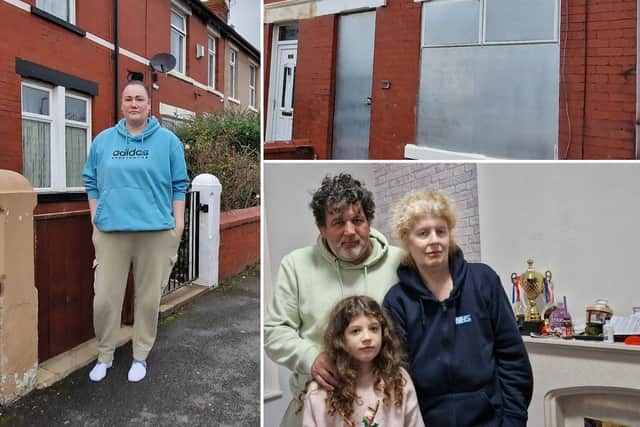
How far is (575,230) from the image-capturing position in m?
1.68

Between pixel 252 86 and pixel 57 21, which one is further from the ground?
pixel 57 21

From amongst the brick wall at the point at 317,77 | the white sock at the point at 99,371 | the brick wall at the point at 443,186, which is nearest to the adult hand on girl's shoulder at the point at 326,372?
the brick wall at the point at 443,186

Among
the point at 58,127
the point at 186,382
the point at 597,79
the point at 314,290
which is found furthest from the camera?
the point at 597,79

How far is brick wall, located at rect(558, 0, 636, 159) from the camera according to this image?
6.17 ft

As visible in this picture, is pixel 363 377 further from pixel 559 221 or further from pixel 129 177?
pixel 129 177

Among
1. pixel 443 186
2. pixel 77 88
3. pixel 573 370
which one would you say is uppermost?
pixel 77 88

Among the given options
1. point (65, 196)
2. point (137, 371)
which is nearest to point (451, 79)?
point (65, 196)

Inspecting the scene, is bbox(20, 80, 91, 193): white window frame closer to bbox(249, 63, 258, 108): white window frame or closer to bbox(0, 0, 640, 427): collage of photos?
bbox(0, 0, 640, 427): collage of photos

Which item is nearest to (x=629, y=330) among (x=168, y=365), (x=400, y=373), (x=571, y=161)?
(x=571, y=161)

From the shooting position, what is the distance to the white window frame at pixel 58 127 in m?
1.61

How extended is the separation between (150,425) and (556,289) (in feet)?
4.63

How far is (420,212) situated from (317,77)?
1125mm

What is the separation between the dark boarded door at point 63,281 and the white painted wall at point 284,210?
0.60 meters

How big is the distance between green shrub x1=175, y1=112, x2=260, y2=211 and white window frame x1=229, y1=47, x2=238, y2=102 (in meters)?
0.07
